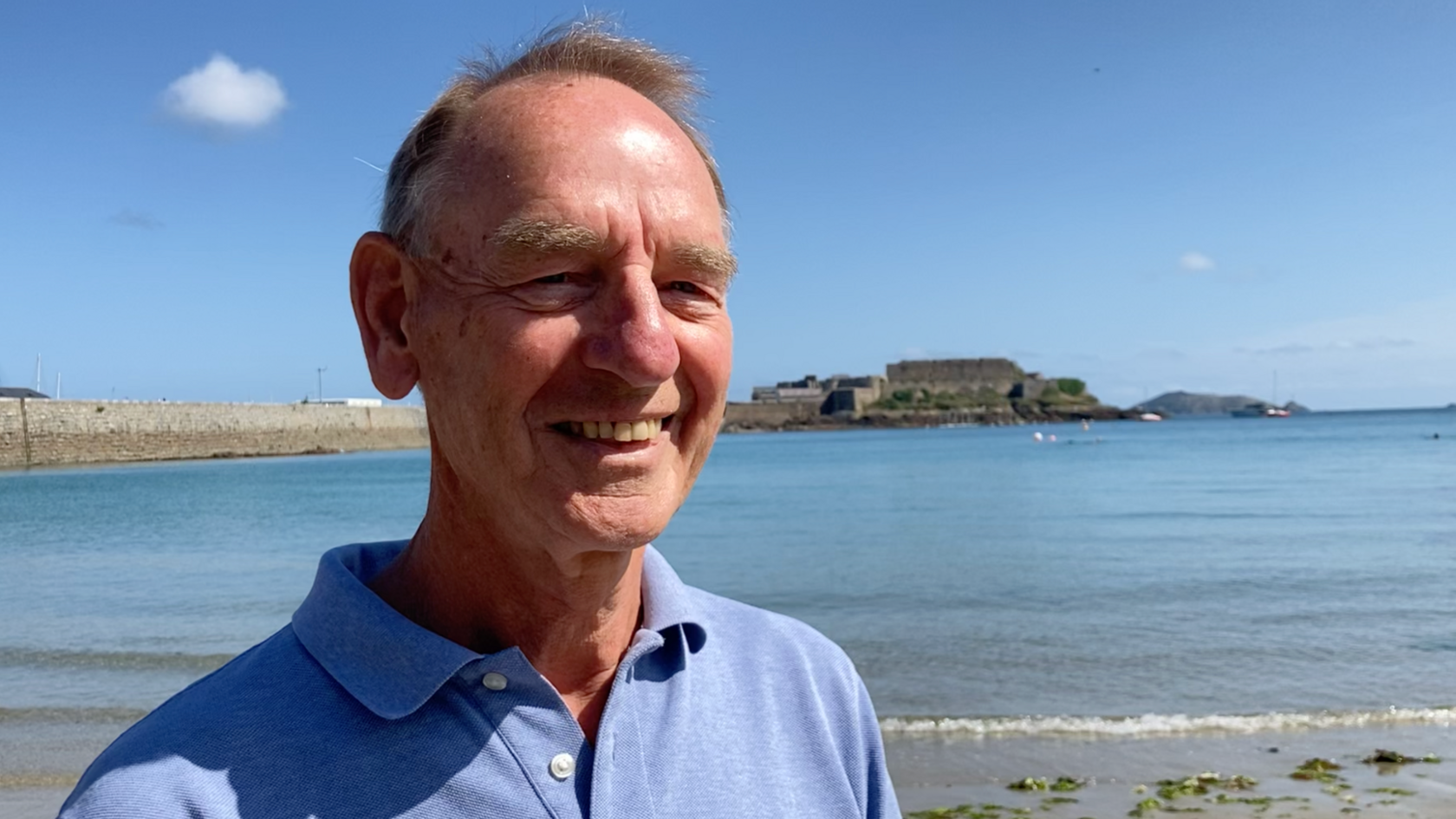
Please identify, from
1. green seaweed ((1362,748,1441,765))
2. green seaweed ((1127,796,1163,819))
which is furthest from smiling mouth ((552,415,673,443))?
green seaweed ((1362,748,1441,765))

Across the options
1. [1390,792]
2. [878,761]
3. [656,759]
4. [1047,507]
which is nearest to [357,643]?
[656,759]

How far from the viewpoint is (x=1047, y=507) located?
28234mm

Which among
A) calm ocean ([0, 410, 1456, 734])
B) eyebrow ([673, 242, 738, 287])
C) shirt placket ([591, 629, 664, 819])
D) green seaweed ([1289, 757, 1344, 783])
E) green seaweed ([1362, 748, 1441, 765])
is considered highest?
eyebrow ([673, 242, 738, 287])

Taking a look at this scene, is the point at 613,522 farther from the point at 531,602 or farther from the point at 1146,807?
the point at 1146,807

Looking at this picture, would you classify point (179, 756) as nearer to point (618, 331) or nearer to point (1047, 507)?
point (618, 331)

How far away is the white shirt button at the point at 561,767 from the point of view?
1.21 meters

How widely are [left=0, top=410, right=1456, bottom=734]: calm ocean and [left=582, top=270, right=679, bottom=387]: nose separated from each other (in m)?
6.92

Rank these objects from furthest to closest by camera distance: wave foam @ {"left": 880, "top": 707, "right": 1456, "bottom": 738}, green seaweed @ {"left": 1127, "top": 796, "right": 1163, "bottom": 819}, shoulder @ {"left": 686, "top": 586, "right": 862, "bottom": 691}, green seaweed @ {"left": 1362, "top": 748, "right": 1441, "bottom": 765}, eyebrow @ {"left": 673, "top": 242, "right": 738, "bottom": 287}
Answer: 1. wave foam @ {"left": 880, "top": 707, "right": 1456, "bottom": 738}
2. green seaweed @ {"left": 1362, "top": 748, "right": 1441, "bottom": 765}
3. green seaweed @ {"left": 1127, "top": 796, "right": 1163, "bottom": 819}
4. shoulder @ {"left": 686, "top": 586, "right": 862, "bottom": 691}
5. eyebrow @ {"left": 673, "top": 242, "right": 738, "bottom": 287}

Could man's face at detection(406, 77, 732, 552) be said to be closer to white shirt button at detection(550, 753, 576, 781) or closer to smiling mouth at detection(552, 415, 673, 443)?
smiling mouth at detection(552, 415, 673, 443)

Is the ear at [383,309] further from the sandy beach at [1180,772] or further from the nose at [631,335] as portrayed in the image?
the sandy beach at [1180,772]

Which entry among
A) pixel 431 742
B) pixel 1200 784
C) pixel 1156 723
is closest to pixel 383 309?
pixel 431 742

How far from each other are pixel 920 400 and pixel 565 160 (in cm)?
13723

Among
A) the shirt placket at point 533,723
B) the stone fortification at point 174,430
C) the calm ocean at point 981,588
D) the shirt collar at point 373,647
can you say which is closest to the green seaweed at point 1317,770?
the calm ocean at point 981,588

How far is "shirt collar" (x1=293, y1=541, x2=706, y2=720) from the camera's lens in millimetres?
1209
